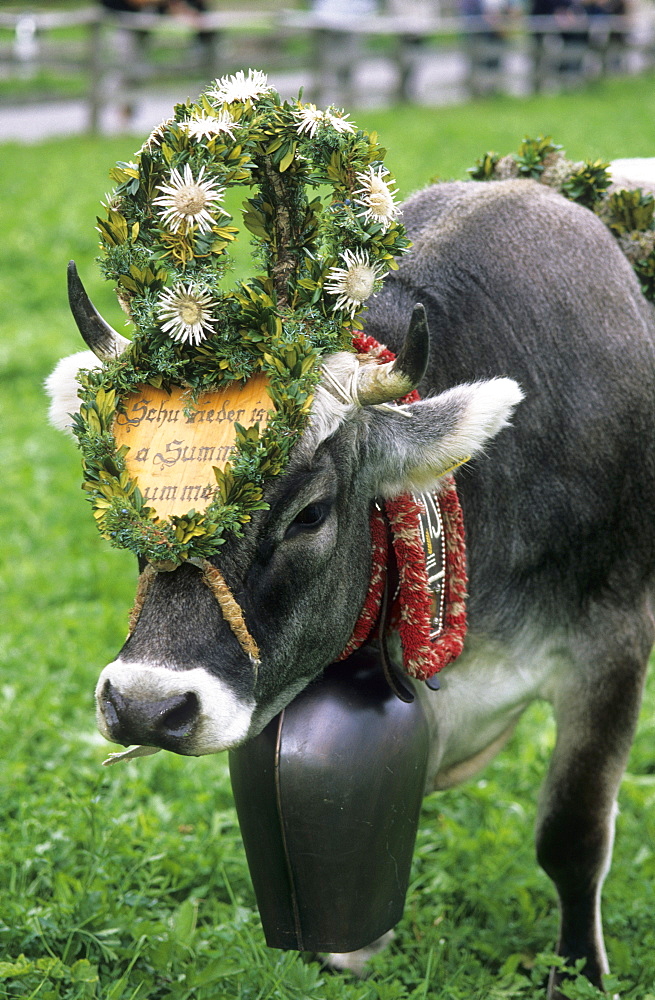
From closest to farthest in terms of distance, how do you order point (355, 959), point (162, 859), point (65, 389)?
point (65, 389) → point (355, 959) → point (162, 859)

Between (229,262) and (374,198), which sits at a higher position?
(374,198)

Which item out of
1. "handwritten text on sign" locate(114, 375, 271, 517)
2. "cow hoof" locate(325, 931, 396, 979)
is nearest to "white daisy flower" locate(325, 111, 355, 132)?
"handwritten text on sign" locate(114, 375, 271, 517)

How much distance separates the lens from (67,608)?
550 centimetres

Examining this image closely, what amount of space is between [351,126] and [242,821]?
1.64m

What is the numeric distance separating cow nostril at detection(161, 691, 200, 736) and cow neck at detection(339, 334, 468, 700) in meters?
0.58

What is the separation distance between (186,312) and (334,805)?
1147 mm

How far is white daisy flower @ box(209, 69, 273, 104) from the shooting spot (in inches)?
109

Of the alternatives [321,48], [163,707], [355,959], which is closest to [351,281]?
[163,707]

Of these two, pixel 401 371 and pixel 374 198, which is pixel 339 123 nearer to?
pixel 374 198

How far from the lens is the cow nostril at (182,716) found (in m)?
2.48

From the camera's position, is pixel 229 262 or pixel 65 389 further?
pixel 65 389

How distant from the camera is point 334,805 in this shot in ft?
9.34

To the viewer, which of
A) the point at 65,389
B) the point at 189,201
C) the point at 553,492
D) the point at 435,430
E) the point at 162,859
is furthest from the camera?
the point at 162,859

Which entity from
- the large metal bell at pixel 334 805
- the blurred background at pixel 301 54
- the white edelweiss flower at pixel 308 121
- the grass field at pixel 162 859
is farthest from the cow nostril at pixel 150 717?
the blurred background at pixel 301 54
